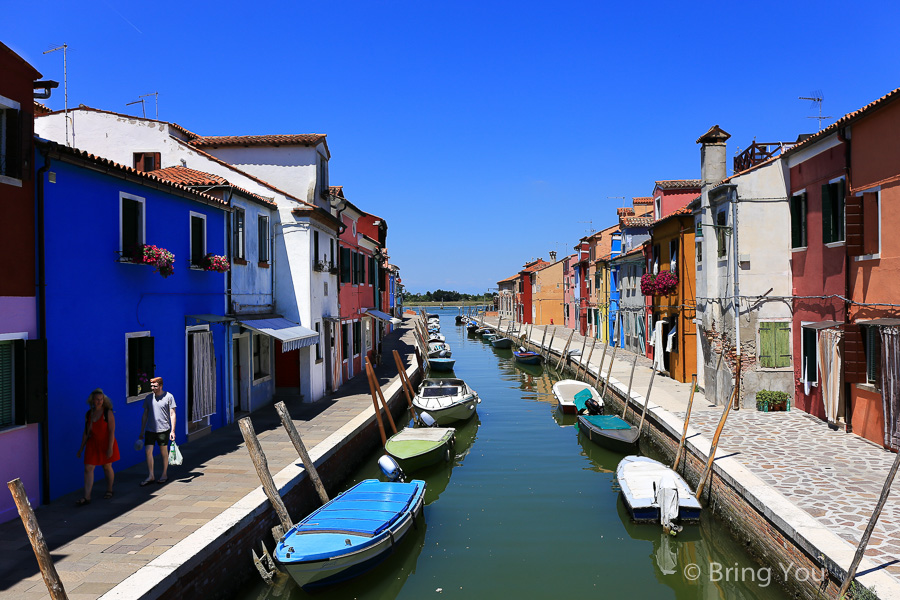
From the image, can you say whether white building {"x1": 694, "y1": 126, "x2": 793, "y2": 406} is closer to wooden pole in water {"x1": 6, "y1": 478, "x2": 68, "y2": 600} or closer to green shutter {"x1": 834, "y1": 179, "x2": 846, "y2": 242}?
green shutter {"x1": 834, "y1": 179, "x2": 846, "y2": 242}

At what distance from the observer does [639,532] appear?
1114 cm

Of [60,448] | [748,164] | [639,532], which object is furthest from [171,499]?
[748,164]

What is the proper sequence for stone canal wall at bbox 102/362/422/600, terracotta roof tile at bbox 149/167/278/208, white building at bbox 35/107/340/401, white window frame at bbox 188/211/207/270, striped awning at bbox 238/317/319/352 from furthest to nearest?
1. white building at bbox 35/107/340/401
2. striped awning at bbox 238/317/319/352
3. terracotta roof tile at bbox 149/167/278/208
4. white window frame at bbox 188/211/207/270
5. stone canal wall at bbox 102/362/422/600

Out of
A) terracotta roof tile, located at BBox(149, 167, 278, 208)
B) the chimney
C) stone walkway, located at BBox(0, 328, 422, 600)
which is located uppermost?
the chimney

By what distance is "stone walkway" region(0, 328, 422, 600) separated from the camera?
659cm

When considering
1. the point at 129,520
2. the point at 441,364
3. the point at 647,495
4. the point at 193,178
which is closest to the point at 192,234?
the point at 193,178

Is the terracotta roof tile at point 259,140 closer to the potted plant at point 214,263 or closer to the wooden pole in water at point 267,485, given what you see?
the potted plant at point 214,263

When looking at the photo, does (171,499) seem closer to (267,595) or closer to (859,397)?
(267,595)

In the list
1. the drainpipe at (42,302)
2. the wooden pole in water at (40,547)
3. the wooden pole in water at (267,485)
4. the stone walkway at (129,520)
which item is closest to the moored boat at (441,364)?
the stone walkway at (129,520)

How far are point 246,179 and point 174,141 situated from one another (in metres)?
2.28

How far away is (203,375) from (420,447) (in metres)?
5.50

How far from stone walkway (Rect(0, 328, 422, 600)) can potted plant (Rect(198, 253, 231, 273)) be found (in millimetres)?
3926

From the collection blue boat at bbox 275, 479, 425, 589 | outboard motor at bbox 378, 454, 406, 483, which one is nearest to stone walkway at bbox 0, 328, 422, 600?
blue boat at bbox 275, 479, 425, 589

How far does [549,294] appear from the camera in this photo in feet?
201
